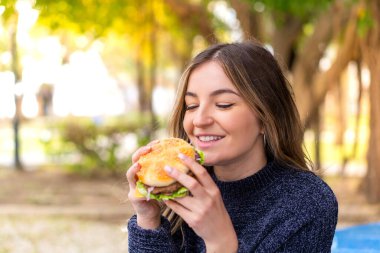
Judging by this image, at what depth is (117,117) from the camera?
42.9ft

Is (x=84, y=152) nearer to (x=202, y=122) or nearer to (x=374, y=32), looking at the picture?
(x=374, y=32)

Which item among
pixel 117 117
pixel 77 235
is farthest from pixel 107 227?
pixel 117 117

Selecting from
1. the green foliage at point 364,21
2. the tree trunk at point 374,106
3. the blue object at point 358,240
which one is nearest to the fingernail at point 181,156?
the blue object at point 358,240

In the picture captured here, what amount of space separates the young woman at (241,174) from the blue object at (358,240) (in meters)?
2.43

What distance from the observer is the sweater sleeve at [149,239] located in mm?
2070

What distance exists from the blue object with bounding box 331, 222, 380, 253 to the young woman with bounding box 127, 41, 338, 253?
2.43m

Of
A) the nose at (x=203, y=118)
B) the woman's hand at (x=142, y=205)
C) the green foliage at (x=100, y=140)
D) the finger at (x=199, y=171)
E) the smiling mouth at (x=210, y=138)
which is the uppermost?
the nose at (x=203, y=118)

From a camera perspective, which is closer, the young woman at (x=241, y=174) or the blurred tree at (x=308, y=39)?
the young woman at (x=241, y=174)

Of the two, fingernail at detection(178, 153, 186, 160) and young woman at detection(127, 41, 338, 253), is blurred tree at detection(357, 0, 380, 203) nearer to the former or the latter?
young woman at detection(127, 41, 338, 253)

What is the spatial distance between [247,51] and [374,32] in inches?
267

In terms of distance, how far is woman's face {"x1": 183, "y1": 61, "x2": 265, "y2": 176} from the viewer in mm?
1993

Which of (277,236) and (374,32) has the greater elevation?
(374,32)

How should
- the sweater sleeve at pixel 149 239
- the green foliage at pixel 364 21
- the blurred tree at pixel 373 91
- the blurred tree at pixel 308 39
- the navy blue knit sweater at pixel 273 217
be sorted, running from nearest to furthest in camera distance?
the navy blue knit sweater at pixel 273 217 → the sweater sleeve at pixel 149 239 → the green foliage at pixel 364 21 → the blurred tree at pixel 373 91 → the blurred tree at pixel 308 39

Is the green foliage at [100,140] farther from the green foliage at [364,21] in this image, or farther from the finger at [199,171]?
the finger at [199,171]
